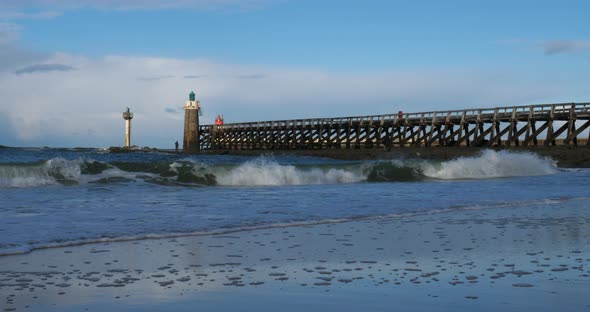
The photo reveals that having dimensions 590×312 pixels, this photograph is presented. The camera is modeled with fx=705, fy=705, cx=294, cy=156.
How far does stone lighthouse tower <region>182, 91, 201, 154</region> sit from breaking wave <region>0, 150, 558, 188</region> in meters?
39.5

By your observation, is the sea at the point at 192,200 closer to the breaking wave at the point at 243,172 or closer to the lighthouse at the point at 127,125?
the breaking wave at the point at 243,172

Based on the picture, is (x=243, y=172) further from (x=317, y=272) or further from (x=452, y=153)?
(x=452, y=153)

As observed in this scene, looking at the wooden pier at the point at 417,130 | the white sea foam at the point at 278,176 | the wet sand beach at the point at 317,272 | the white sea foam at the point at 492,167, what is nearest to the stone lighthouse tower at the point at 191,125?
the wooden pier at the point at 417,130

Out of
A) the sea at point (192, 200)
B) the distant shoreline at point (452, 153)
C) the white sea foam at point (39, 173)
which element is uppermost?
the distant shoreline at point (452, 153)

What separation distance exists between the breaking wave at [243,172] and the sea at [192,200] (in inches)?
1.2

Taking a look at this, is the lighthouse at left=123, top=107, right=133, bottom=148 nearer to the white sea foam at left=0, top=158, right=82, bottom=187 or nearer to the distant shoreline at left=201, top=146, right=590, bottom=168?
the distant shoreline at left=201, top=146, right=590, bottom=168

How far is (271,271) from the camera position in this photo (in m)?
4.71

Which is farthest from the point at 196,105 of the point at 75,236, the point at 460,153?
the point at 75,236

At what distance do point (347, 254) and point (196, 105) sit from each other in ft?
185

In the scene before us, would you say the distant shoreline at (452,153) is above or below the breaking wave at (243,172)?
above

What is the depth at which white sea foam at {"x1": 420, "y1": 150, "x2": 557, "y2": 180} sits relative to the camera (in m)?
22.6

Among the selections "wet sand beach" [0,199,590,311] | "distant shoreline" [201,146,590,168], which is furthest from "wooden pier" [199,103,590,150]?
"wet sand beach" [0,199,590,311]

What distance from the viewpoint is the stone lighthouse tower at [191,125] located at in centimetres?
6062

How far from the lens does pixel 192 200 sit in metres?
11.0
